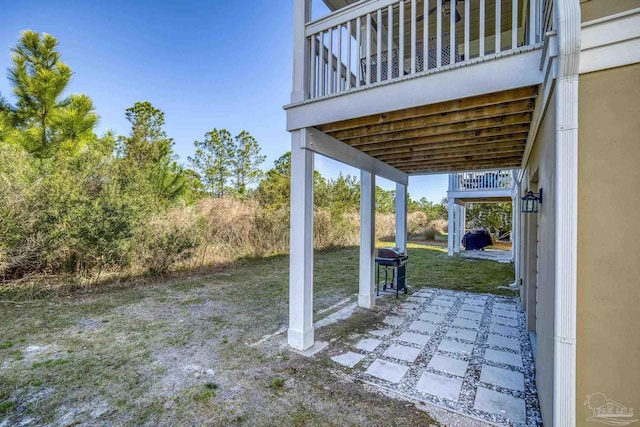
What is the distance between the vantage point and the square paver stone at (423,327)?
4254 mm

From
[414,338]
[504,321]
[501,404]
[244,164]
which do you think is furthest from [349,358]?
[244,164]

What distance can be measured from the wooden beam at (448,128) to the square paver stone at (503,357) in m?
2.68

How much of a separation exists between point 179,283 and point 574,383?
7088 mm

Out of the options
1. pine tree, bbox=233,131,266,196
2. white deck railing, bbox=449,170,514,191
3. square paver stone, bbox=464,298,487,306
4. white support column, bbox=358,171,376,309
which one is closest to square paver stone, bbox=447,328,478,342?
→ white support column, bbox=358,171,376,309

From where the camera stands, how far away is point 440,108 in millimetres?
2908

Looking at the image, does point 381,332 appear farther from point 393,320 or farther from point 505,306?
point 505,306

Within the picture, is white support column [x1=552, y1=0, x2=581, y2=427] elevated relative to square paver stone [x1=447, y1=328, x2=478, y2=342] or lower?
elevated

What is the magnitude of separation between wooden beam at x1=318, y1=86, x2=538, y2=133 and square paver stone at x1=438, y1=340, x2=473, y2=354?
2.81m

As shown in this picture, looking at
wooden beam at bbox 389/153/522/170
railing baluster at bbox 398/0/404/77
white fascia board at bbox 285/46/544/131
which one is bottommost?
wooden beam at bbox 389/153/522/170

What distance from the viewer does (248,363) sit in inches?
128

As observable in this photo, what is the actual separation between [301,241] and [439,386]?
2.03 m

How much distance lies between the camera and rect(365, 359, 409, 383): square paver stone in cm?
299

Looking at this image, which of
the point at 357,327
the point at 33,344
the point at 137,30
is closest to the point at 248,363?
the point at 357,327

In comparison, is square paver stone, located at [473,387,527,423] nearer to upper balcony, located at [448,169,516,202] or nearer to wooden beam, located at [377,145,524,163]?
wooden beam, located at [377,145,524,163]
